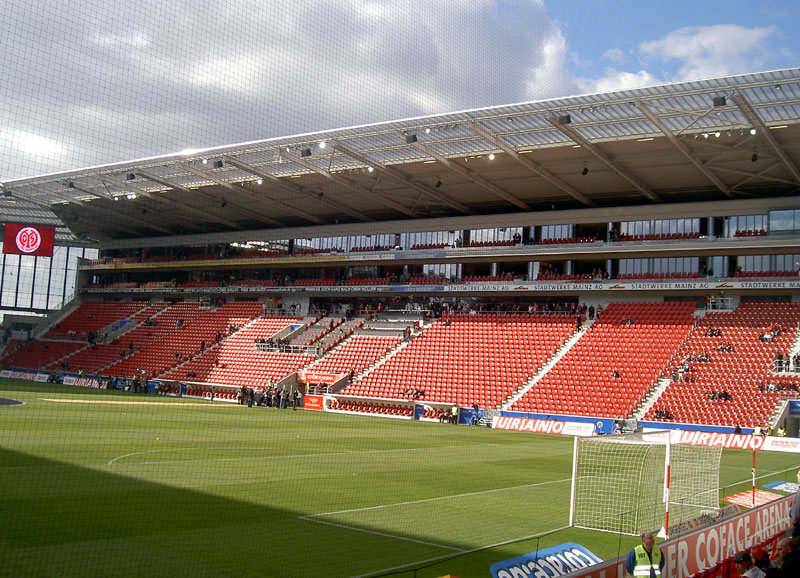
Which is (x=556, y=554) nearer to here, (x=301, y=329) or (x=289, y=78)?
(x=289, y=78)

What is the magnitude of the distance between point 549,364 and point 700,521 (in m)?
27.6

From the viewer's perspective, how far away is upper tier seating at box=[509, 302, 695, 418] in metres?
33.7

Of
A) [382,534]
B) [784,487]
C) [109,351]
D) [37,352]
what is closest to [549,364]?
[784,487]

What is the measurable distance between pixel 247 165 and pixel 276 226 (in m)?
16.1

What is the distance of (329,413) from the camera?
37781mm

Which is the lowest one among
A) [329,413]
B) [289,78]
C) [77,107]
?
[329,413]

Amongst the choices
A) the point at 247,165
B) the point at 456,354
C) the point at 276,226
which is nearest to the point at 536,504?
the point at 456,354

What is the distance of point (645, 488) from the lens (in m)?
15.0

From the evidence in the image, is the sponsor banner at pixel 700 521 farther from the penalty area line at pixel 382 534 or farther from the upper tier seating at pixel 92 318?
the upper tier seating at pixel 92 318

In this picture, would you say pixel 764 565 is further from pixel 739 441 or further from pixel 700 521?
pixel 739 441

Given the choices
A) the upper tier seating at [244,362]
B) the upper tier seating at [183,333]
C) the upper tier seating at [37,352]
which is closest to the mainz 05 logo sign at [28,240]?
the upper tier seating at [244,362]

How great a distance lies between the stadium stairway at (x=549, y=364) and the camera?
35.9 metres

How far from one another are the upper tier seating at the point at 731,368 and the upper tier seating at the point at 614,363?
1.06m

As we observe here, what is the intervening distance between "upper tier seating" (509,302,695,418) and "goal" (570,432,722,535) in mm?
16201
